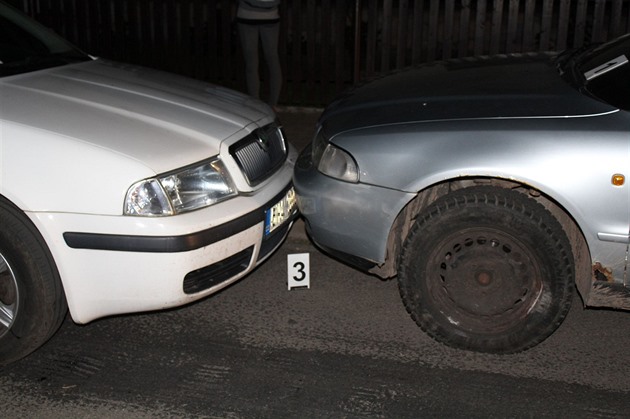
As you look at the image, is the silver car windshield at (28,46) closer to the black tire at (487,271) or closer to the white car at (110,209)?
the white car at (110,209)

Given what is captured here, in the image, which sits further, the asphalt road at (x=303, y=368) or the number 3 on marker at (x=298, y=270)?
the number 3 on marker at (x=298, y=270)

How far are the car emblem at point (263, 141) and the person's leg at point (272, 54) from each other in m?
3.68

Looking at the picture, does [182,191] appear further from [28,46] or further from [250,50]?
[250,50]

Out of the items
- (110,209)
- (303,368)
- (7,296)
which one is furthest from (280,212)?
(7,296)

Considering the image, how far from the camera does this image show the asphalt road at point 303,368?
3.66 meters

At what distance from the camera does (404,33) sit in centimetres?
890

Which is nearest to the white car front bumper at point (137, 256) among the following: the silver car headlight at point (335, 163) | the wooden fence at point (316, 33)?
the silver car headlight at point (335, 163)

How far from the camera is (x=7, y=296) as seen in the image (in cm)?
388

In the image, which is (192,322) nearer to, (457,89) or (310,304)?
(310,304)

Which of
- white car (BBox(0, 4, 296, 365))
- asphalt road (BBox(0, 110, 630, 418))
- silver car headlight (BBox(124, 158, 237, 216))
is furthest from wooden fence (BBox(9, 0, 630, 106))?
silver car headlight (BBox(124, 158, 237, 216))

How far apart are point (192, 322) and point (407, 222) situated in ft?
4.10

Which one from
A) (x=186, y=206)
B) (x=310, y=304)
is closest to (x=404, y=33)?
(x=310, y=304)

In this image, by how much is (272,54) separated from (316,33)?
59.3 inches

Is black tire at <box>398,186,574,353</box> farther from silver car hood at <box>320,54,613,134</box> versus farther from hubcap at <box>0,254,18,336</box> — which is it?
hubcap at <box>0,254,18,336</box>
